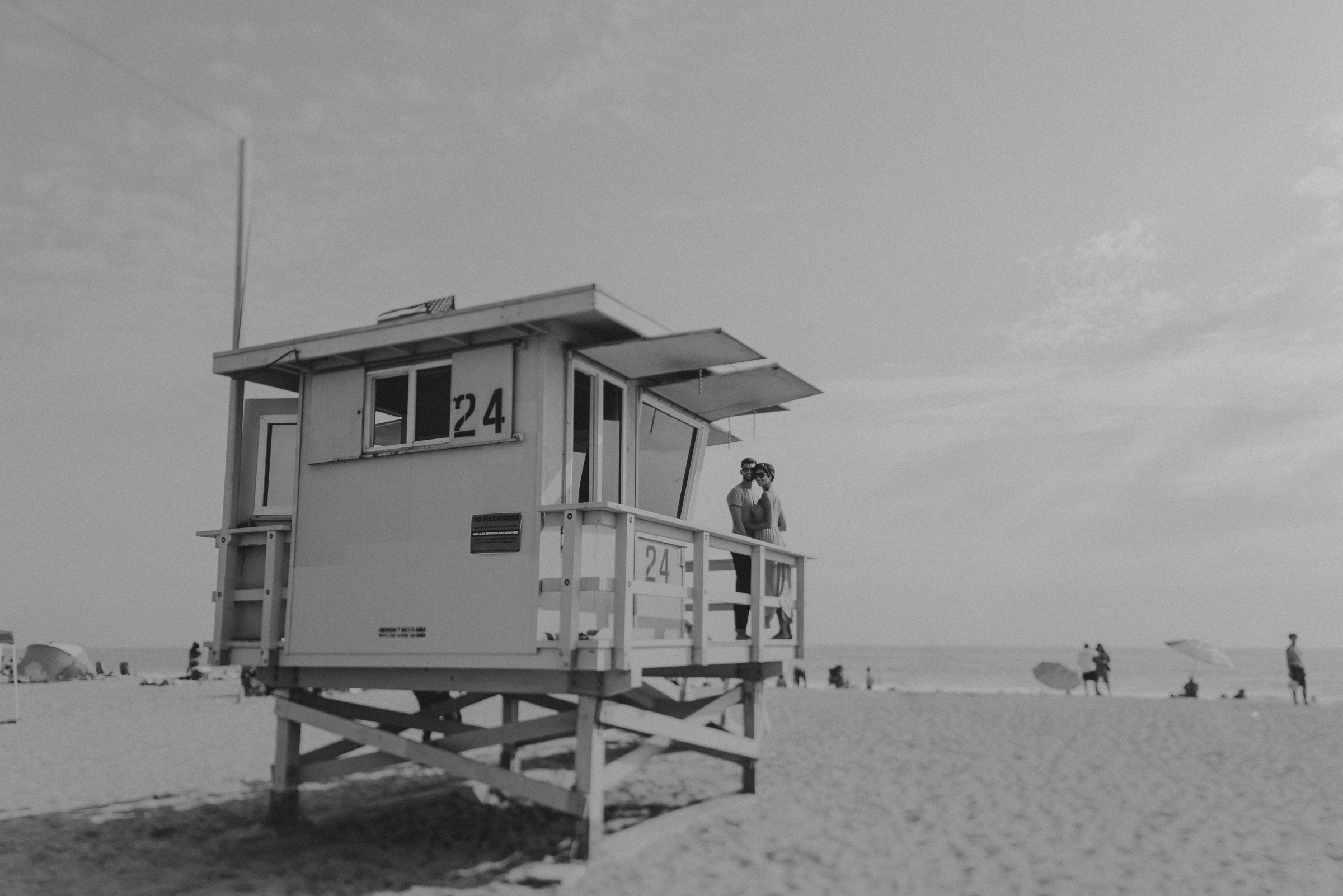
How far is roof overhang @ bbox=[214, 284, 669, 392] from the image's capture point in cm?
847

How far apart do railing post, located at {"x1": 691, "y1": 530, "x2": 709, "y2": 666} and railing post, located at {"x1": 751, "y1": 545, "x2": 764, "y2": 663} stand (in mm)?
1039

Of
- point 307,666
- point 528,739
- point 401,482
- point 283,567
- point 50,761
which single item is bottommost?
point 50,761

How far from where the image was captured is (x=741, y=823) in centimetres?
1003

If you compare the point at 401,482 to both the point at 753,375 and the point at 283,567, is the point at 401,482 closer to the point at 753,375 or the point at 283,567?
the point at 283,567

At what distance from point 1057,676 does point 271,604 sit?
2527 centimetres

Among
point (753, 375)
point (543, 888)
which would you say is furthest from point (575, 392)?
point (543, 888)

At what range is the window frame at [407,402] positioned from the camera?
9227 mm

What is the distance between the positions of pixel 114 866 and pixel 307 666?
2.14 m

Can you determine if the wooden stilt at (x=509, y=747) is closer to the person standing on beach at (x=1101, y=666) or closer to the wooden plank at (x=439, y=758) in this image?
the wooden plank at (x=439, y=758)

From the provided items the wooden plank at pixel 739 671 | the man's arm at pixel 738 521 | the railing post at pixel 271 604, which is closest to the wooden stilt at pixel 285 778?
the railing post at pixel 271 604

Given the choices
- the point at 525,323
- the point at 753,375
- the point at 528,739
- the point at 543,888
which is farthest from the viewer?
the point at 753,375

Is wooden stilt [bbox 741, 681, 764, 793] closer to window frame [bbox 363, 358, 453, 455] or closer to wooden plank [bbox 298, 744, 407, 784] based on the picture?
wooden plank [bbox 298, 744, 407, 784]

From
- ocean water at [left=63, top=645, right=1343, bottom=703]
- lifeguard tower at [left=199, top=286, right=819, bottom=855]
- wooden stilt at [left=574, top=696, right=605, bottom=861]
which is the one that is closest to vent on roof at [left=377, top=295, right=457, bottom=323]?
lifeguard tower at [left=199, top=286, right=819, bottom=855]

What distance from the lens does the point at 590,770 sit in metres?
8.39
